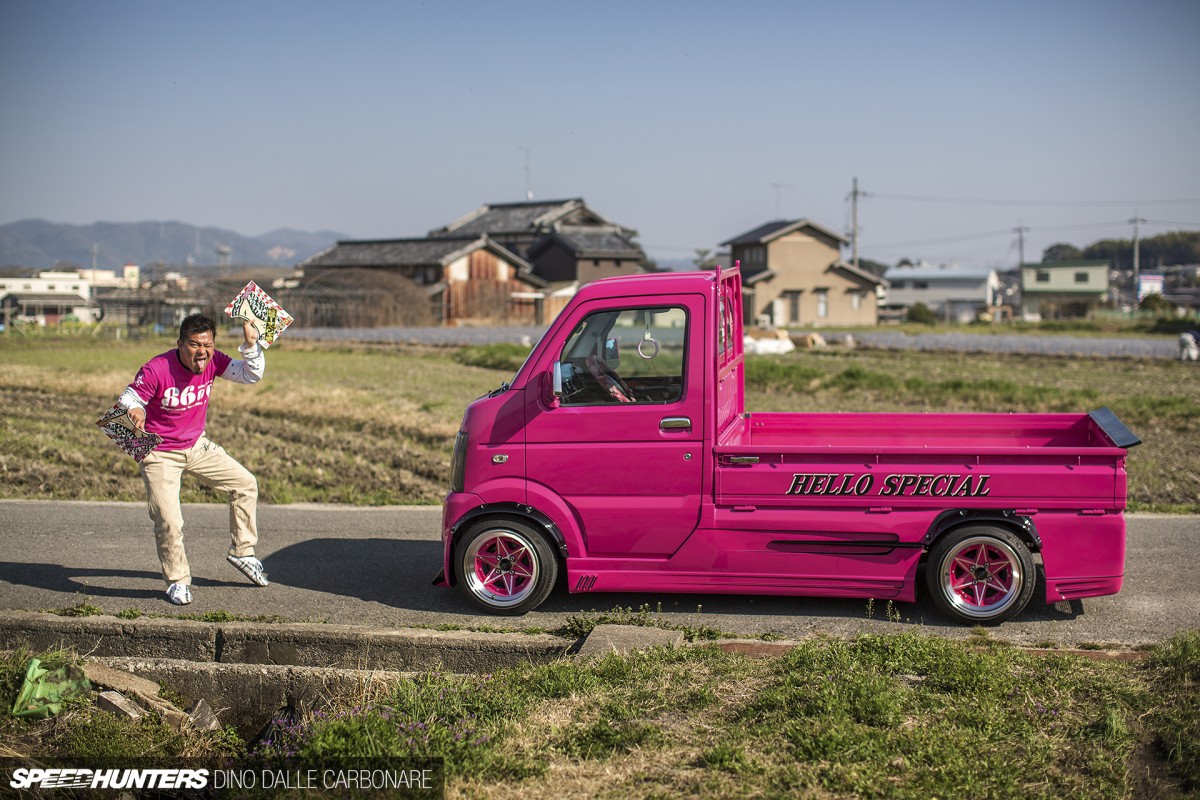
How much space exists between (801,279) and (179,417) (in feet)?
190

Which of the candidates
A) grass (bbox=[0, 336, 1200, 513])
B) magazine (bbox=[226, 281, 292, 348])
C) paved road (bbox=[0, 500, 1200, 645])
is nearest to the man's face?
magazine (bbox=[226, 281, 292, 348])

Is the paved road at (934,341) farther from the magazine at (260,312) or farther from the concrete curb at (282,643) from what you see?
the concrete curb at (282,643)

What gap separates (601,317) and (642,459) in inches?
35.9

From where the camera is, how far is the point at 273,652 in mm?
5781

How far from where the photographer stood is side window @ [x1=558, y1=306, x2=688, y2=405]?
248 inches

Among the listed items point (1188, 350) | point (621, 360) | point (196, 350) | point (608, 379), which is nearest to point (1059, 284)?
point (1188, 350)

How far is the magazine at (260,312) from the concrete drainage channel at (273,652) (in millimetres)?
1828

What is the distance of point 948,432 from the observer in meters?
7.46

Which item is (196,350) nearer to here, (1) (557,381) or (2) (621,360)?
(1) (557,381)

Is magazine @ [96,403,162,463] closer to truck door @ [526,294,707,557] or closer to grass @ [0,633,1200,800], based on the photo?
grass @ [0,633,1200,800]

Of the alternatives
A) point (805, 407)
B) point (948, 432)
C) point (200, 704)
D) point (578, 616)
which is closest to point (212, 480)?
point (200, 704)

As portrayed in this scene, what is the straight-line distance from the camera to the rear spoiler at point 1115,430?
244 inches

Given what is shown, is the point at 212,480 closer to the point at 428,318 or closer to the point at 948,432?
the point at 948,432

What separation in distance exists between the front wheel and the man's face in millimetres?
4603
